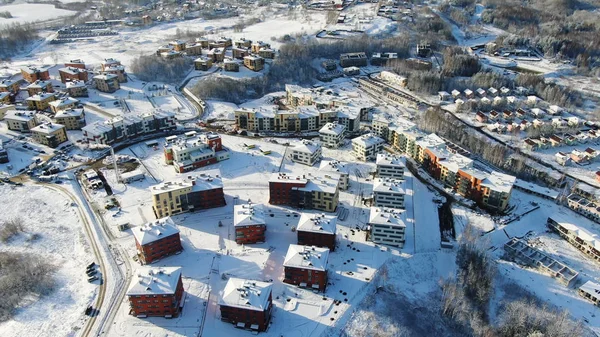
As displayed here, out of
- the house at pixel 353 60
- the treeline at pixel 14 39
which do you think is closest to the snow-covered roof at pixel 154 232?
the house at pixel 353 60

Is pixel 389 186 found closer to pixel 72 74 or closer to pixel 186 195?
pixel 186 195

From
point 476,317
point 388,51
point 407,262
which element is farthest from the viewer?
point 388,51

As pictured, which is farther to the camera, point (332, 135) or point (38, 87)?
point (38, 87)


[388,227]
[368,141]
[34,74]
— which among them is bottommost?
[388,227]

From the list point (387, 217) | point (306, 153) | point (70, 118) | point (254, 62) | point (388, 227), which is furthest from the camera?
point (254, 62)

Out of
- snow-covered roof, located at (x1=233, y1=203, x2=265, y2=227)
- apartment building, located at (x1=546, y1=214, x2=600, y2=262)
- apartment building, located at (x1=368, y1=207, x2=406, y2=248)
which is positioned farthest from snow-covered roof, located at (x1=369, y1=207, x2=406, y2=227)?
apartment building, located at (x1=546, y1=214, x2=600, y2=262)

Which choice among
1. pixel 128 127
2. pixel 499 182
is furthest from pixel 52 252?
pixel 499 182

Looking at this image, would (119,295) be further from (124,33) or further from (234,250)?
(124,33)

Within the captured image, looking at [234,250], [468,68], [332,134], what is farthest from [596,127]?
[234,250]
